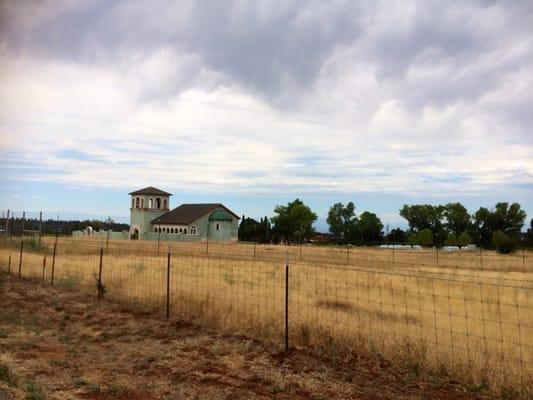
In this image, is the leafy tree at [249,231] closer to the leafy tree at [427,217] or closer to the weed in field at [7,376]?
the leafy tree at [427,217]

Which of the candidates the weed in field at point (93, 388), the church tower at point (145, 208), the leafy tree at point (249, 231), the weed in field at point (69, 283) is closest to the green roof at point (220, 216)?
the church tower at point (145, 208)

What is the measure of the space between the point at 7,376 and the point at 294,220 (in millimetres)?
96918

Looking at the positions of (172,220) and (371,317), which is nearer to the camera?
(371,317)

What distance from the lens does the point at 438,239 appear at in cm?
9262

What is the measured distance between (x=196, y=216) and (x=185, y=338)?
68919 mm

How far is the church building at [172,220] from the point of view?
77438 mm

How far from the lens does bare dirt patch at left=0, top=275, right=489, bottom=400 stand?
21.7ft

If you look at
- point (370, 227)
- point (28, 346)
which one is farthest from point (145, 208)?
point (28, 346)

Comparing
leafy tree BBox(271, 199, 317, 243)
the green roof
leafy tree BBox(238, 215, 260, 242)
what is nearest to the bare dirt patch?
the green roof

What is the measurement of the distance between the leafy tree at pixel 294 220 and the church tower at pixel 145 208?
90.9 ft

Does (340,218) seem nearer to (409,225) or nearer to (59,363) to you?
(409,225)

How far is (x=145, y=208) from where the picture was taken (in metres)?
79.2

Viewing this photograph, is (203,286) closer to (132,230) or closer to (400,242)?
(132,230)

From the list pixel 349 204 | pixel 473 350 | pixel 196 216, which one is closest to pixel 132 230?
pixel 196 216
